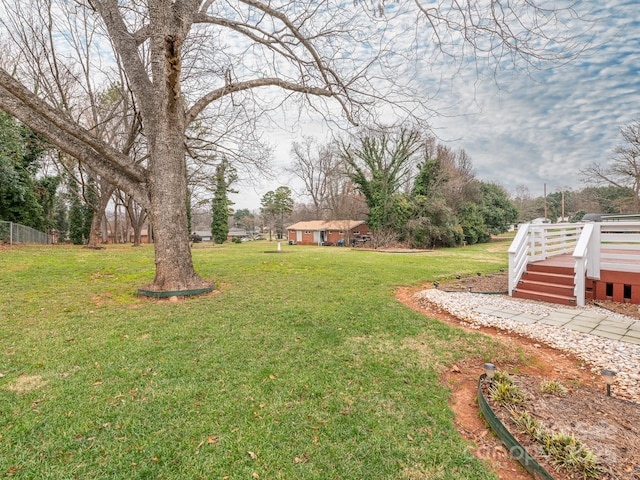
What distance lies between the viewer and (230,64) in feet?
19.6

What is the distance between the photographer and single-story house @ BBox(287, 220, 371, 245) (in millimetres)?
29156

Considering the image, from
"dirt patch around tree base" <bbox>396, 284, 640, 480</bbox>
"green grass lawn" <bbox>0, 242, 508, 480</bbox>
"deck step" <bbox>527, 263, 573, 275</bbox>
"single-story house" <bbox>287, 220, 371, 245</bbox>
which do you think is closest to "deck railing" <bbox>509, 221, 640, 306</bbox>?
"deck step" <bbox>527, 263, 573, 275</bbox>

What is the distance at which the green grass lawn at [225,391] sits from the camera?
1840 mm

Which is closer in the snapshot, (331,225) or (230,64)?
(230,64)

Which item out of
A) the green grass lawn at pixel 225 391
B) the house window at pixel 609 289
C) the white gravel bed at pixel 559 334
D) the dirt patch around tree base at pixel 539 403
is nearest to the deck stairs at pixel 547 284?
the white gravel bed at pixel 559 334

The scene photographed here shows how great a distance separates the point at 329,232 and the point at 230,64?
25.8 meters

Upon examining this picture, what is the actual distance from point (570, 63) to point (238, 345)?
481cm

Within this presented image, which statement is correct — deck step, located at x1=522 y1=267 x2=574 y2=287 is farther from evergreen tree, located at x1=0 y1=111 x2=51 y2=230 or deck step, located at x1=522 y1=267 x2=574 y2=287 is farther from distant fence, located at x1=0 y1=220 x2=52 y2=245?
distant fence, located at x1=0 y1=220 x2=52 y2=245

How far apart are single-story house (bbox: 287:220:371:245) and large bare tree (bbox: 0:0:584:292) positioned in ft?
73.4

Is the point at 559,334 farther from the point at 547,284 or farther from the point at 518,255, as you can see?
the point at 518,255

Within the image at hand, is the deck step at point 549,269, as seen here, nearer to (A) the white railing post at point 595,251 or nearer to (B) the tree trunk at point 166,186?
(A) the white railing post at point 595,251

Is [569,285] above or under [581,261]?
under

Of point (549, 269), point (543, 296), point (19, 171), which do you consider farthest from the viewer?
point (19, 171)

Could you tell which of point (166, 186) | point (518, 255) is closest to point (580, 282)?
point (518, 255)
